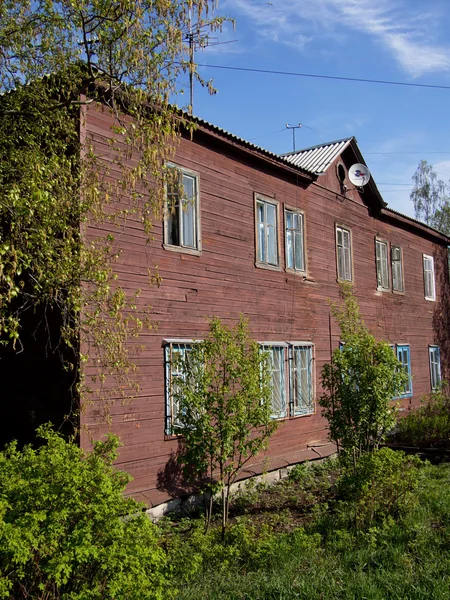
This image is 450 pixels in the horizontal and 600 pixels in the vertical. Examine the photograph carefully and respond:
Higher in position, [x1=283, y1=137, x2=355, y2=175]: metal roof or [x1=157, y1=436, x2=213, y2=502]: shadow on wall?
[x1=283, y1=137, x2=355, y2=175]: metal roof

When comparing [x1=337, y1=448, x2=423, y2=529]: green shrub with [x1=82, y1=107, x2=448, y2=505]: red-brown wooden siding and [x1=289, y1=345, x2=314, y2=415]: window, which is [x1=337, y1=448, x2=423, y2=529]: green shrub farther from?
[x1=289, y1=345, x2=314, y2=415]: window

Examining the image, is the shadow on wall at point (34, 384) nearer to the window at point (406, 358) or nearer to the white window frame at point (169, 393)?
the white window frame at point (169, 393)

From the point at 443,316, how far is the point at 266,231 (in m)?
11.5

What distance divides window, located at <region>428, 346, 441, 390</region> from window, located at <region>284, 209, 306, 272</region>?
28.3ft

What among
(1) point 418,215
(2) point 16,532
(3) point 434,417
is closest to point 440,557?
(2) point 16,532

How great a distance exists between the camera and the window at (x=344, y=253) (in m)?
15.0

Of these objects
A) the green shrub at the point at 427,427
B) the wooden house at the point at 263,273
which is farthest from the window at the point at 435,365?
the green shrub at the point at 427,427

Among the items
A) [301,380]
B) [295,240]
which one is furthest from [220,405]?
[295,240]

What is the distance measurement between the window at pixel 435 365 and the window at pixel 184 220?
1226 centimetres

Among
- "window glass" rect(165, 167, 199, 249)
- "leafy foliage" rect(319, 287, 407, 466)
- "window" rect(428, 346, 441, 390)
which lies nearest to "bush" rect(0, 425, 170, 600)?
"window glass" rect(165, 167, 199, 249)

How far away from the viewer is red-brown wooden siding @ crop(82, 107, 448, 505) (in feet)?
29.1

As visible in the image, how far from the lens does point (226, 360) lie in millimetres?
8391

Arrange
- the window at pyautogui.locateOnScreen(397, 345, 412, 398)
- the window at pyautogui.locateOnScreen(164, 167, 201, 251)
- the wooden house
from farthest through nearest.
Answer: the window at pyautogui.locateOnScreen(397, 345, 412, 398) → the window at pyautogui.locateOnScreen(164, 167, 201, 251) → the wooden house

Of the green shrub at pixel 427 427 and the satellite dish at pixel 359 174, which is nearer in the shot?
the green shrub at pixel 427 427
